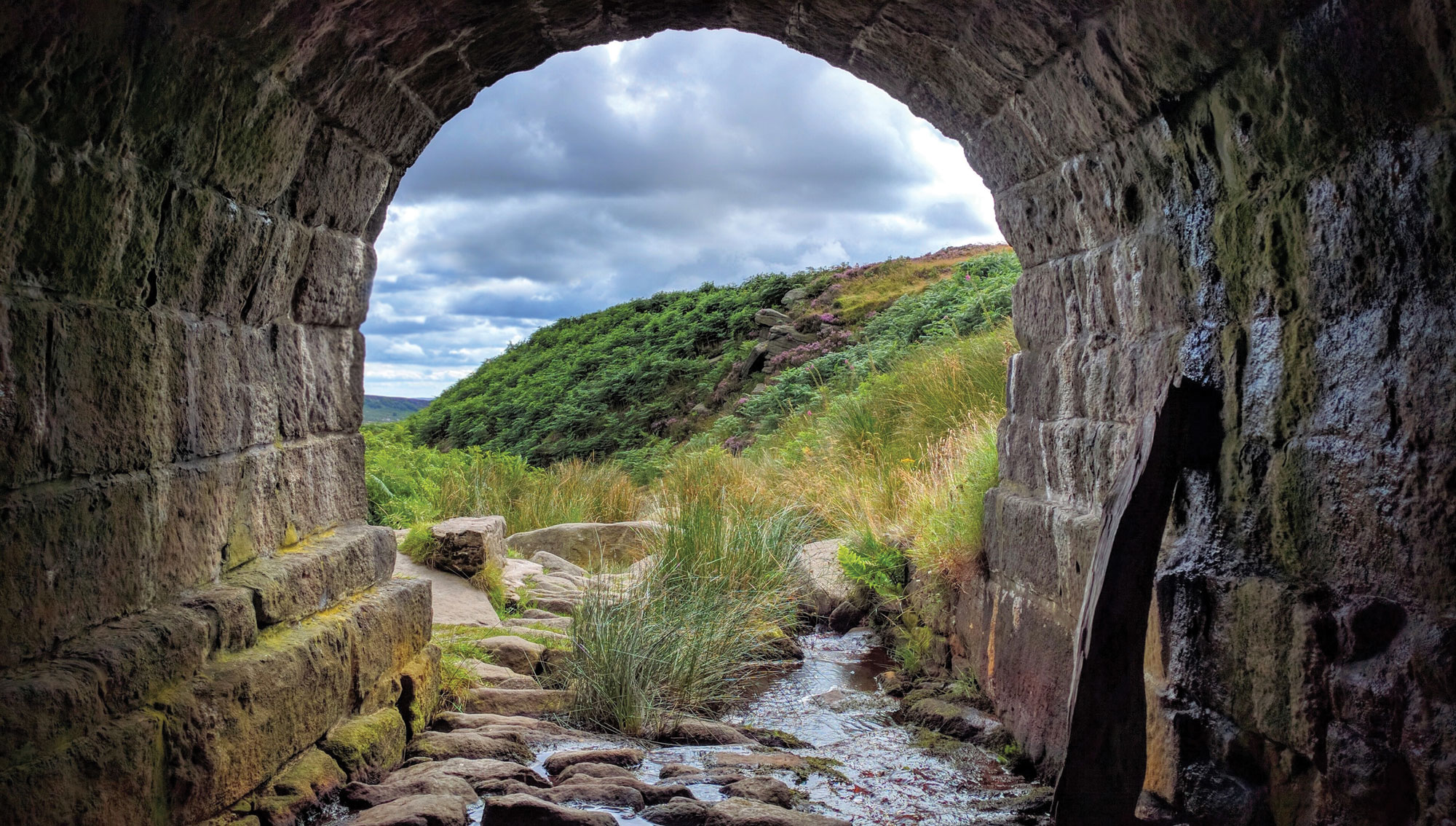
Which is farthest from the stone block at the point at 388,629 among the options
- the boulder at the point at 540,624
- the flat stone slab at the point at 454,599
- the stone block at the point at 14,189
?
the stone block at the point at 14,189

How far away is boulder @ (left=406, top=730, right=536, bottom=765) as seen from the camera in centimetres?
391

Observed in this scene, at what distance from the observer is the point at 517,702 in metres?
4.73

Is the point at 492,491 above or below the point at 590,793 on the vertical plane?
above

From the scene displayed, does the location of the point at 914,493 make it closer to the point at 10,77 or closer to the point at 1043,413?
the point at 1043,413

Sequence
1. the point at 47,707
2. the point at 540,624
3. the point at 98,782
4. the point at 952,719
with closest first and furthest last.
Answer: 1. the point at 47,707
2. the point at 98,782
3. the point at 952,719
4. the point at 540,624

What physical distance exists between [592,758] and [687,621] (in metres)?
1.31

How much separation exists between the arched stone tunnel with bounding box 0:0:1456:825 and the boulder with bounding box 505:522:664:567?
4844 mm

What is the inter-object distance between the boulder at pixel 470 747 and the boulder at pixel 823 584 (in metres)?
3.40

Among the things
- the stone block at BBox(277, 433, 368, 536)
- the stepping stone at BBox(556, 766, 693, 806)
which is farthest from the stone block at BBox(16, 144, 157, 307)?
the stepping stone at BBox(556, 766, 693, 806)

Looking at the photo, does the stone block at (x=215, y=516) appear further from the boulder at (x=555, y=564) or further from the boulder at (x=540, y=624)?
the boulder at (x=555, y=564)

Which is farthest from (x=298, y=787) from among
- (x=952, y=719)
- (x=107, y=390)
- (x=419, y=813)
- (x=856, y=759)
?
(x=952, y=719)

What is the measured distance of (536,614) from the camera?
675 centimetres

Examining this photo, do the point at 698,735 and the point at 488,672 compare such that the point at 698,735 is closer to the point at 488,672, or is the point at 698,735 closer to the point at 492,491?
the point at 488,672

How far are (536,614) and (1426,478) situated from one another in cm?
541
